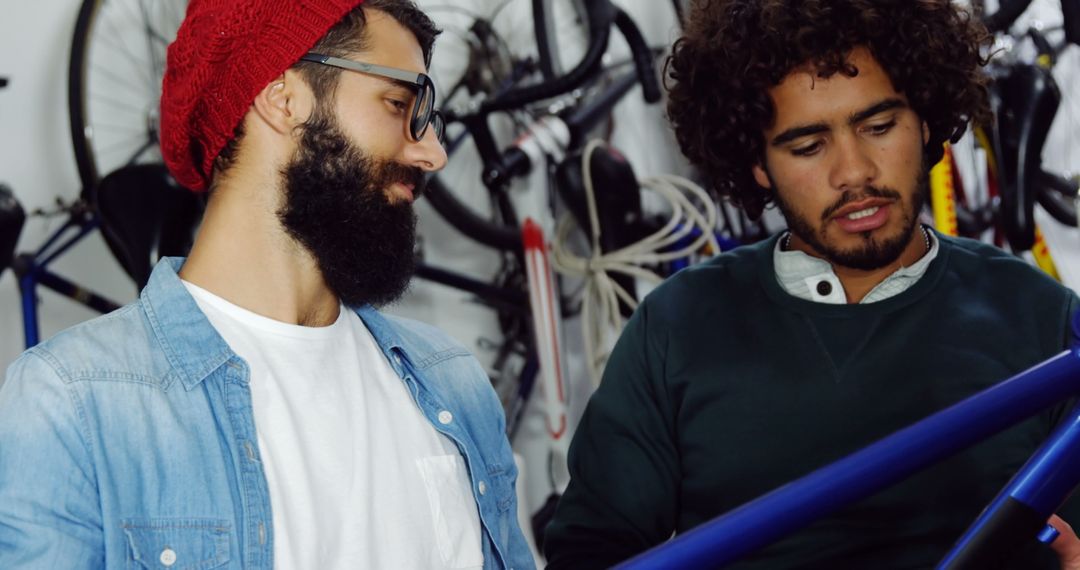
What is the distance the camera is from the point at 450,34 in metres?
3.09

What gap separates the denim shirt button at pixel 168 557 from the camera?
3.52 feet

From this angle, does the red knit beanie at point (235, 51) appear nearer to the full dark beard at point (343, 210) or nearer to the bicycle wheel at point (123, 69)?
the full dark beard at point (343, 210)

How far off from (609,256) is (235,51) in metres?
1.31

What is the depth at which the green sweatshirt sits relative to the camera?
134 centimetres

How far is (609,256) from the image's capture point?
2.51 metres

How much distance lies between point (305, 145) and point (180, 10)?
1.58m

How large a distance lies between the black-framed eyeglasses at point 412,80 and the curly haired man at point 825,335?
0.39m

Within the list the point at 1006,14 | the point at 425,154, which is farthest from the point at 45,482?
the point at 1006,14

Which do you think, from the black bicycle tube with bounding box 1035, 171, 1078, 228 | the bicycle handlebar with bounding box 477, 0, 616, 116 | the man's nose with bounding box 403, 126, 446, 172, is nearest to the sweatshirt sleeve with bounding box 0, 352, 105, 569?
the man's nose with bounding box 403, 126, 446, 172

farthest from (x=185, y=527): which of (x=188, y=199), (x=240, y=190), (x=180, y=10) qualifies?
(x=180, y=10)

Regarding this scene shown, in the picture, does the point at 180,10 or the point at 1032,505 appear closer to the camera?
the point at 1032,505

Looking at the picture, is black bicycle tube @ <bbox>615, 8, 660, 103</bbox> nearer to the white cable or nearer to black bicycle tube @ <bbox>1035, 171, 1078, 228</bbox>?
the white cable

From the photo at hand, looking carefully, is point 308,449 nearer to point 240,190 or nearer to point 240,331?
point 240,331

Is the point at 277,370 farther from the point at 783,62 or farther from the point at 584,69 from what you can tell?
the point at 584,69
